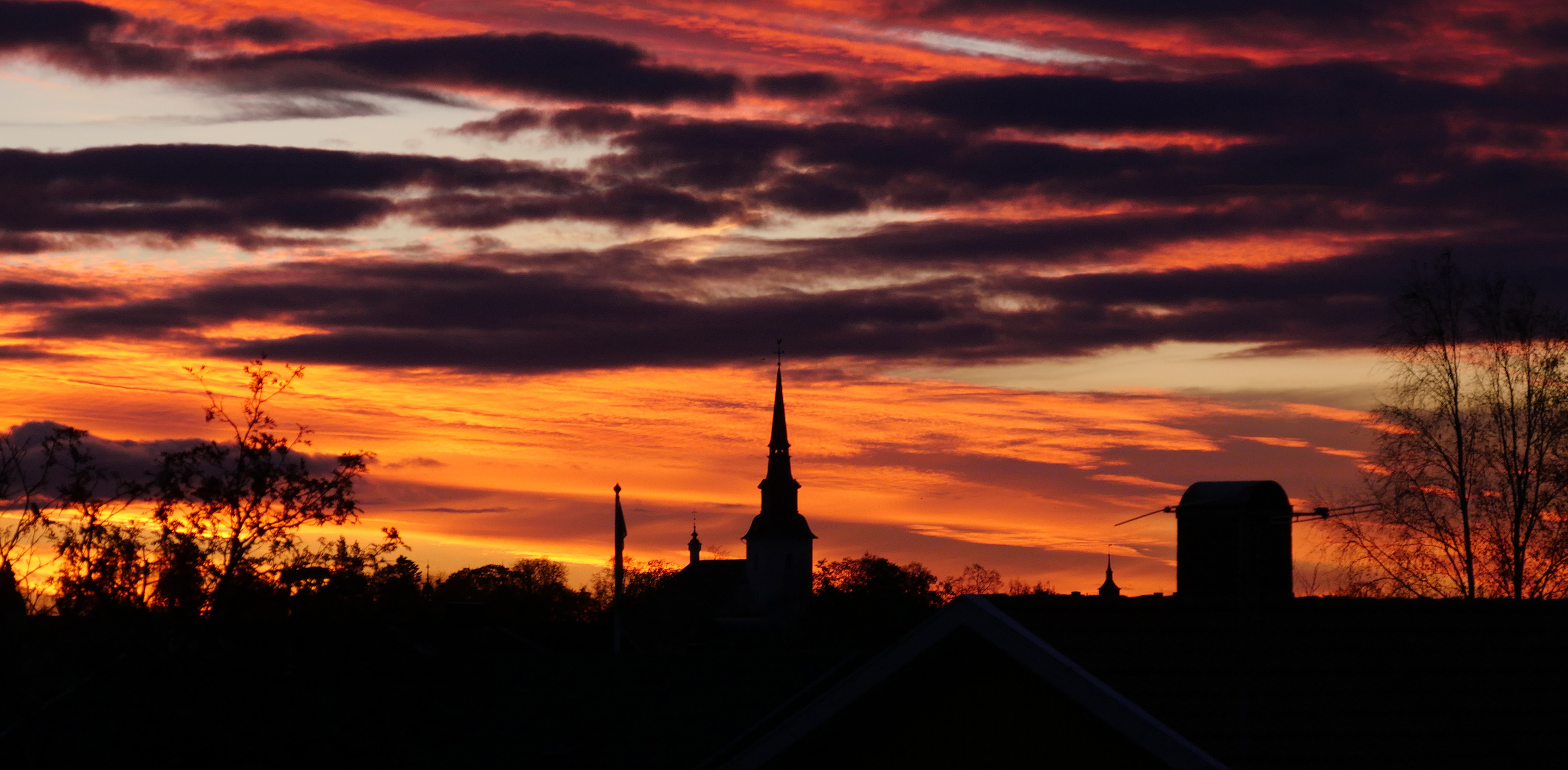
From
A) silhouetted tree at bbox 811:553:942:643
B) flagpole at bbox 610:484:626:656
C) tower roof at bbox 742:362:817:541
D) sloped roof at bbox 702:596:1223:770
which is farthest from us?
tower roof at bbox 742:362:817:541

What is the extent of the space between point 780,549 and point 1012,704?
14405cm

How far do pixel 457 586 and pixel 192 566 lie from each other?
5630 cm

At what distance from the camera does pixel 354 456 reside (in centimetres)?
5250

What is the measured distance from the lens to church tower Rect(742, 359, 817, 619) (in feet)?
513

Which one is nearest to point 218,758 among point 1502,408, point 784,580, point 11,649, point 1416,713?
point 11,649

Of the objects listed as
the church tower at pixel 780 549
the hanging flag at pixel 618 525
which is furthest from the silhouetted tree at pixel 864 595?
the hanging flag at pixel 618 525

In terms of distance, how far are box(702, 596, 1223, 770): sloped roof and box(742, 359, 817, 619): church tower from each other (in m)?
142

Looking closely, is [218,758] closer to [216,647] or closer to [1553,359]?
[216,647]

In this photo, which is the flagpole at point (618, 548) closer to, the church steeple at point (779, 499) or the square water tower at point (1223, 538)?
the square water tower at point (1223, 538)

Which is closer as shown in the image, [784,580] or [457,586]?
[457,586]

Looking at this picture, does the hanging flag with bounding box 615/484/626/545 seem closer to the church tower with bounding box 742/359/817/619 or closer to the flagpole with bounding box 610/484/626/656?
the flagpole with bounding box 610/484/626/656

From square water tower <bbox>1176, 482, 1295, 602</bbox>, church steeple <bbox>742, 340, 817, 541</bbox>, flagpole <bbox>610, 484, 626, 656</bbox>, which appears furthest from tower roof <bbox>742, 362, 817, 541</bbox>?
square water tower <bbox>1176, 482, 1295, 602</bbox>

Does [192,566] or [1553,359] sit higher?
[1553,359]

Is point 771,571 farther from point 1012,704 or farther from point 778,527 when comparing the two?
point 1012,704
